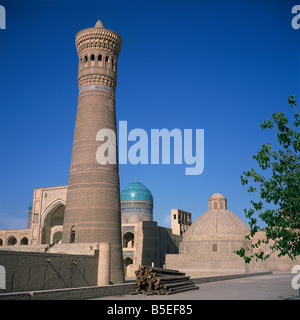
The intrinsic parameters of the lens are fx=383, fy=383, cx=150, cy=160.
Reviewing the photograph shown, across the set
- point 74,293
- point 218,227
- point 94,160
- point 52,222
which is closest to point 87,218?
point 94,160

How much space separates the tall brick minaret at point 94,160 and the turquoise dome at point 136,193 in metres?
26.1

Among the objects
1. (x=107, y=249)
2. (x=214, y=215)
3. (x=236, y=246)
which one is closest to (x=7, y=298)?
(x=107, y=249)

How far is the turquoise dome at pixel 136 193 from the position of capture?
47281 millimetres

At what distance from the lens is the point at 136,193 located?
47.5m

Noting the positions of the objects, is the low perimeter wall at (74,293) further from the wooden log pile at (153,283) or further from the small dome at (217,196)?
the small dome at (217,196)

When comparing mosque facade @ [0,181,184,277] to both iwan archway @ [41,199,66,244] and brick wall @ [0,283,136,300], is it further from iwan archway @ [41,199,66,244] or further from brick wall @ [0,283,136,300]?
brick wall @ [0,283,136,300]

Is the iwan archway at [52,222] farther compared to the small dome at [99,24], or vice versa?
the iwan archway at [52,222]

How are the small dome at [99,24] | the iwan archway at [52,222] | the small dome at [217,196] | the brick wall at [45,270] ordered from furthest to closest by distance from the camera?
1. the small dome at [217,196]
2. the iwan archway at [52,222]
3. the small dome at [99,24]
4. the brick wall at [45,270]

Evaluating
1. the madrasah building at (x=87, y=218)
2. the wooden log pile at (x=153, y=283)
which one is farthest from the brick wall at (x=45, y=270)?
the wooden log pile at (x=153, y=283)

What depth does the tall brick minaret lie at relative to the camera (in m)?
19.9

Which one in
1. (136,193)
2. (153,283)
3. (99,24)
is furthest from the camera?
(136,193)

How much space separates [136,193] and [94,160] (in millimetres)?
27222

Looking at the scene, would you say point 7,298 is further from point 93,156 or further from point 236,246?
point 236,246

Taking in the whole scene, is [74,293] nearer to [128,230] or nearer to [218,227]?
[128,230]
